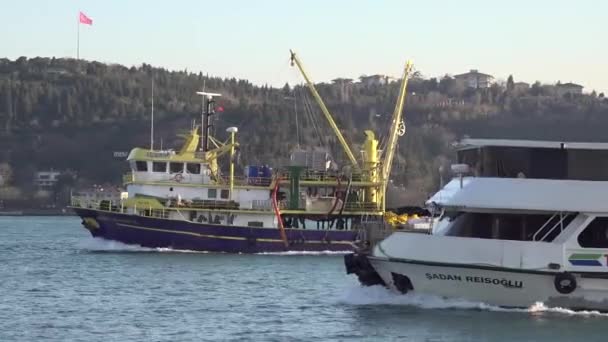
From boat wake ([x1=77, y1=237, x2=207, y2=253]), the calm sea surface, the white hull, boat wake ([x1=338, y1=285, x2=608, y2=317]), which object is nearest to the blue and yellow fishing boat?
boat wake ([x1=77, y1=237, x2=207, y2=253])

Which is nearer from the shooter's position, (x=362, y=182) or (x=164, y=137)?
(x=362, y=182)

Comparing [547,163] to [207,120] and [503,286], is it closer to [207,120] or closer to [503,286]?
[503,286]

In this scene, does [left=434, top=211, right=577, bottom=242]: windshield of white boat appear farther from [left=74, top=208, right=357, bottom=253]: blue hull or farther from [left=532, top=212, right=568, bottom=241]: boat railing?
[left=74, top=208, right=357, bottom=253]: blue hull

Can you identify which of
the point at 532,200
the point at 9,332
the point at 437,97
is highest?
the point at 437,97

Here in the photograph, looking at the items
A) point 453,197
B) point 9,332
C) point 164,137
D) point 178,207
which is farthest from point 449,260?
point 164,137

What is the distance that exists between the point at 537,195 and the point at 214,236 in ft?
92.7

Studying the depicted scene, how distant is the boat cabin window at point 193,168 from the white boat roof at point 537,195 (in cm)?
2794

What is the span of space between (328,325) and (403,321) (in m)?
1.68

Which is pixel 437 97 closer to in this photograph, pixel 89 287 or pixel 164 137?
pixel 164 137

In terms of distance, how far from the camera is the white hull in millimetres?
28750

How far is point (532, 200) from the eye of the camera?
2912 cm

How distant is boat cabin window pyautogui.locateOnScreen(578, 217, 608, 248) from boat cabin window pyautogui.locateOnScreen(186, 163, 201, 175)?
29.6 metres

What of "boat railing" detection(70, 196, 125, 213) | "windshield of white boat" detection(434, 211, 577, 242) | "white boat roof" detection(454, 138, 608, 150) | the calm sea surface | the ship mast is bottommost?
the calm sea surface

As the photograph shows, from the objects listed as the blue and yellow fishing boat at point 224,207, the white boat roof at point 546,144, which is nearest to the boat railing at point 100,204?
the blue and yellow fishing boat at point 224,207
